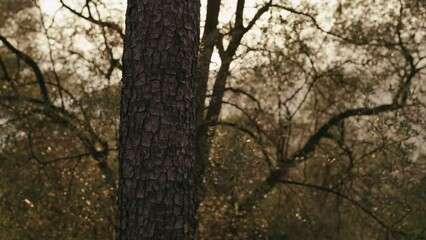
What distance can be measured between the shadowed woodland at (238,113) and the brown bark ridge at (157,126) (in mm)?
7699

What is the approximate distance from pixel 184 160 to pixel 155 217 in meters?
0.38

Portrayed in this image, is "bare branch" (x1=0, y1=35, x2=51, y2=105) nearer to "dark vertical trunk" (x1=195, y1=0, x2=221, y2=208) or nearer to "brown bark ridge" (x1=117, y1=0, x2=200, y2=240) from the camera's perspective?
"dark vertical trunk" (x1=195, y1=0, x2=221, y2=208)

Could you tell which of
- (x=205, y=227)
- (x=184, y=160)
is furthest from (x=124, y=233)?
(x=205, y=227)

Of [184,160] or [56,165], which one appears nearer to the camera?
[184,160]

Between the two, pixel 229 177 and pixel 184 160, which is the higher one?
pixel 229 177

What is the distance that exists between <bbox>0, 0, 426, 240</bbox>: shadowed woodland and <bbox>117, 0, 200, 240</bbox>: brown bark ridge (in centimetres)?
770

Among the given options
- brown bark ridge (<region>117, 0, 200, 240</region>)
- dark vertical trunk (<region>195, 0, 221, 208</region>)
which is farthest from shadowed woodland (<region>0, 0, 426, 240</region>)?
brown bark ridge (<region>117, 0, 200, 240</region>)

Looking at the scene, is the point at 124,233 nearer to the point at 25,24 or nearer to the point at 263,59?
the point at 263,59

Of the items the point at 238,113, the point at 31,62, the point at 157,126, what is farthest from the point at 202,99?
the point at 157,126

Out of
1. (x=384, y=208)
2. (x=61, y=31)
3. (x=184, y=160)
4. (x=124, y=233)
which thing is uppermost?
(x=61, y=31)

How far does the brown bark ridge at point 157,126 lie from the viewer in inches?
160

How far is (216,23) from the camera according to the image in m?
13.7

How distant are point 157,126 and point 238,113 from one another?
10518 mm

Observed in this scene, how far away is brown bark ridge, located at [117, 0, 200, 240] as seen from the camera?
405 cm
